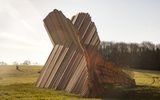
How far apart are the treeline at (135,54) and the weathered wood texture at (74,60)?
248 ft

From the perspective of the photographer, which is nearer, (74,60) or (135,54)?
Result: (74,60)

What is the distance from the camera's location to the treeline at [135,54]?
104375 mm

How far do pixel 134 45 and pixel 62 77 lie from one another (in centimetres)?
10202

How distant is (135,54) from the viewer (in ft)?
367

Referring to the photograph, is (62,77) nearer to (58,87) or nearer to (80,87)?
(58,87)

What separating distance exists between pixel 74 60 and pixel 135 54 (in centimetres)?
9334

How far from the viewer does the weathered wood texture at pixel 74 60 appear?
19.0 meters

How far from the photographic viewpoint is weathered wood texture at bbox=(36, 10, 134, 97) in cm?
1903

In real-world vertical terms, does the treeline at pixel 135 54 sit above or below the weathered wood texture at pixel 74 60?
below

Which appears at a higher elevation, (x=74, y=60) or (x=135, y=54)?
(x=74, y=60)

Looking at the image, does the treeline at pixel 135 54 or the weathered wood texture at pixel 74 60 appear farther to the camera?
the treeline at pixel 135 54

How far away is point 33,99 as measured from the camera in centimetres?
1553

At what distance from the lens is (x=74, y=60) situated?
20.7 meters

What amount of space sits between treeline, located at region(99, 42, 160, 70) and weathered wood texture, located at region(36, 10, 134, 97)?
248ft
